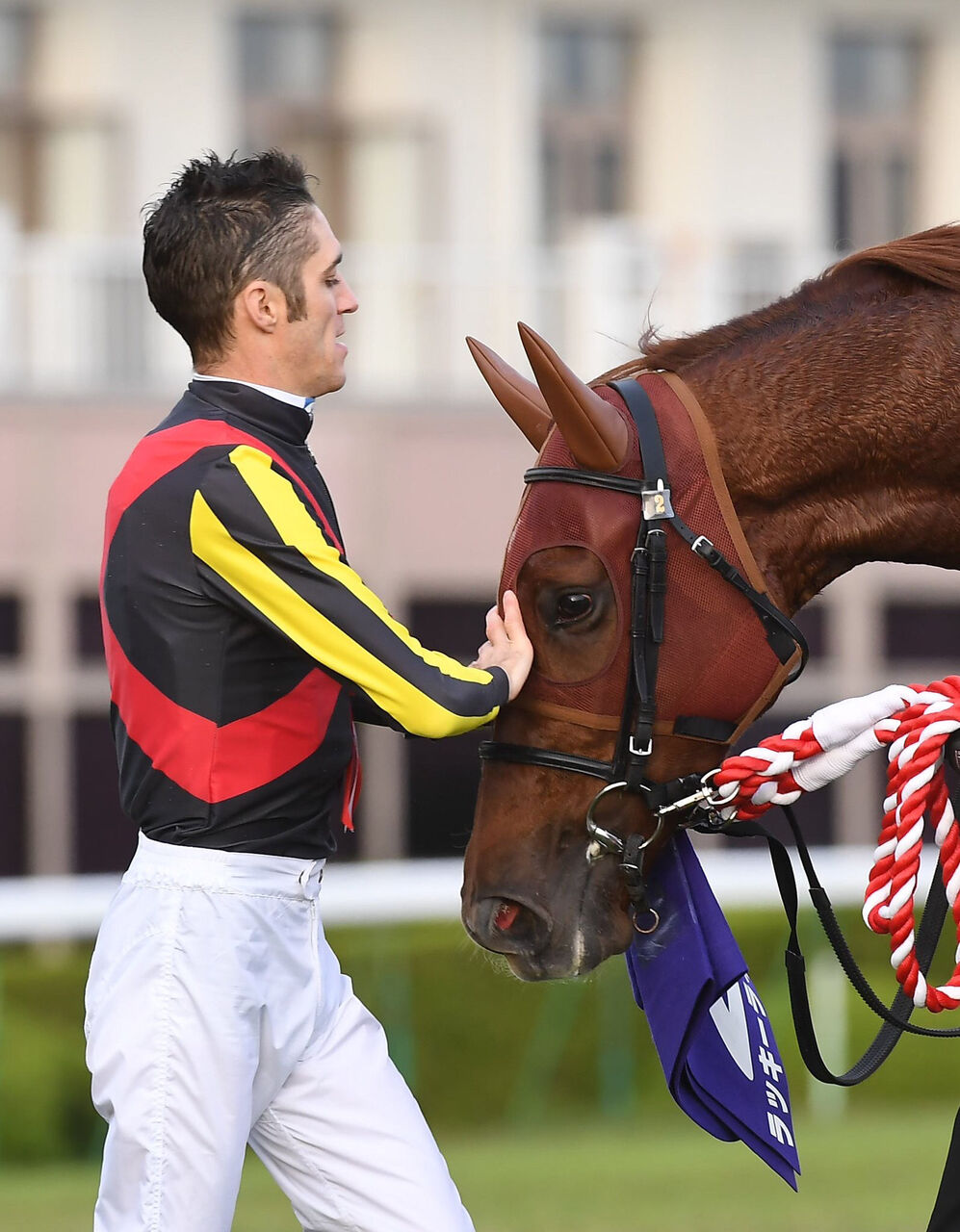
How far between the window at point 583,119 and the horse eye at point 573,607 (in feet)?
36.6

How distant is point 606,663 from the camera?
2824 millimetres

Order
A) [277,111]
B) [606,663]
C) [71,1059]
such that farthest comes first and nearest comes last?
1. [277,111]
2. [71,1059]
3. [606,663]

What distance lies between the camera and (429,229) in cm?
1305

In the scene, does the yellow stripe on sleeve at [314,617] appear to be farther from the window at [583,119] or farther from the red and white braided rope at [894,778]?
the window at [583,119]

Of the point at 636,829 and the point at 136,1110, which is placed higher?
the point at 636,829

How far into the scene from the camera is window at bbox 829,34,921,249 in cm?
1424

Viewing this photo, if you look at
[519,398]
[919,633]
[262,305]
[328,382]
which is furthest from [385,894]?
[919,633]

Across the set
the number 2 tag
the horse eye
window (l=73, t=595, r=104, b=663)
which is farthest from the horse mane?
window (l=73, t=595, r=104, b=663)

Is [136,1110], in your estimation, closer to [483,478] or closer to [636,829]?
[636,829]

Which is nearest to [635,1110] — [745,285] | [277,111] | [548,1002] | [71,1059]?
[548,1002]

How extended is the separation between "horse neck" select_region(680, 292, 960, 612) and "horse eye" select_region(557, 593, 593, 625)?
254 mm

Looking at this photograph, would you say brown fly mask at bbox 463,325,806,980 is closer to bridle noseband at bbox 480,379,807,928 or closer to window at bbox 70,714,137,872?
bridle noseband at bbox 480,379,807,928

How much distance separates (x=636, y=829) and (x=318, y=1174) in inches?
25.3

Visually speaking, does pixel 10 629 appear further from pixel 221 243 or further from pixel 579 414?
pixel 579 414
